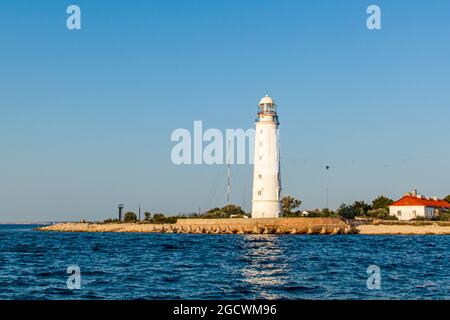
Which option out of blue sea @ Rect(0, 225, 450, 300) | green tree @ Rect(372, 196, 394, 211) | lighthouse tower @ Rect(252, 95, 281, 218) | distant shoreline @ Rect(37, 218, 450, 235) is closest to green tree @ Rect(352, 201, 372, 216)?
green tree @ Rect(372, 196, 394, 211)

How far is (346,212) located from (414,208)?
12.8 meters

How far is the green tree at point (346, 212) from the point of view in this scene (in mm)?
97688

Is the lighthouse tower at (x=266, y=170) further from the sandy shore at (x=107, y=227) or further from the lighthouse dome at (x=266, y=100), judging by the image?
the sandy shore at (x=107, y=227)

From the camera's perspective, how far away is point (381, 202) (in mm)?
112562

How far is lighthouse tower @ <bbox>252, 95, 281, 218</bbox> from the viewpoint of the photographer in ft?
254

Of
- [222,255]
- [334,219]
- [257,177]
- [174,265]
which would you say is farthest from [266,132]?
[174,265]

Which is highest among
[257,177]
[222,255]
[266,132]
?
[266,132]

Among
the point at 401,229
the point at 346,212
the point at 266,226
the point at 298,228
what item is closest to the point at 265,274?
the point at 266,226

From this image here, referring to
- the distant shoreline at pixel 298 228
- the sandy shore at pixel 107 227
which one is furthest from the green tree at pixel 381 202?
the sandy shore at pixel 107 227

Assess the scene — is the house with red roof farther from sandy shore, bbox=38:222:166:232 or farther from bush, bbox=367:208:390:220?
sandy shore, bbox=38:222:166:232

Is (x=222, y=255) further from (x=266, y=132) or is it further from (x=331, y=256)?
(x=266, y=132)

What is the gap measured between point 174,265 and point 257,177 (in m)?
47.3

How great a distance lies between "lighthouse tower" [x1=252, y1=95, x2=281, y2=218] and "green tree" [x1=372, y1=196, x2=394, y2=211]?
39781 millimetres

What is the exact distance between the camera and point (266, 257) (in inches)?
1465
